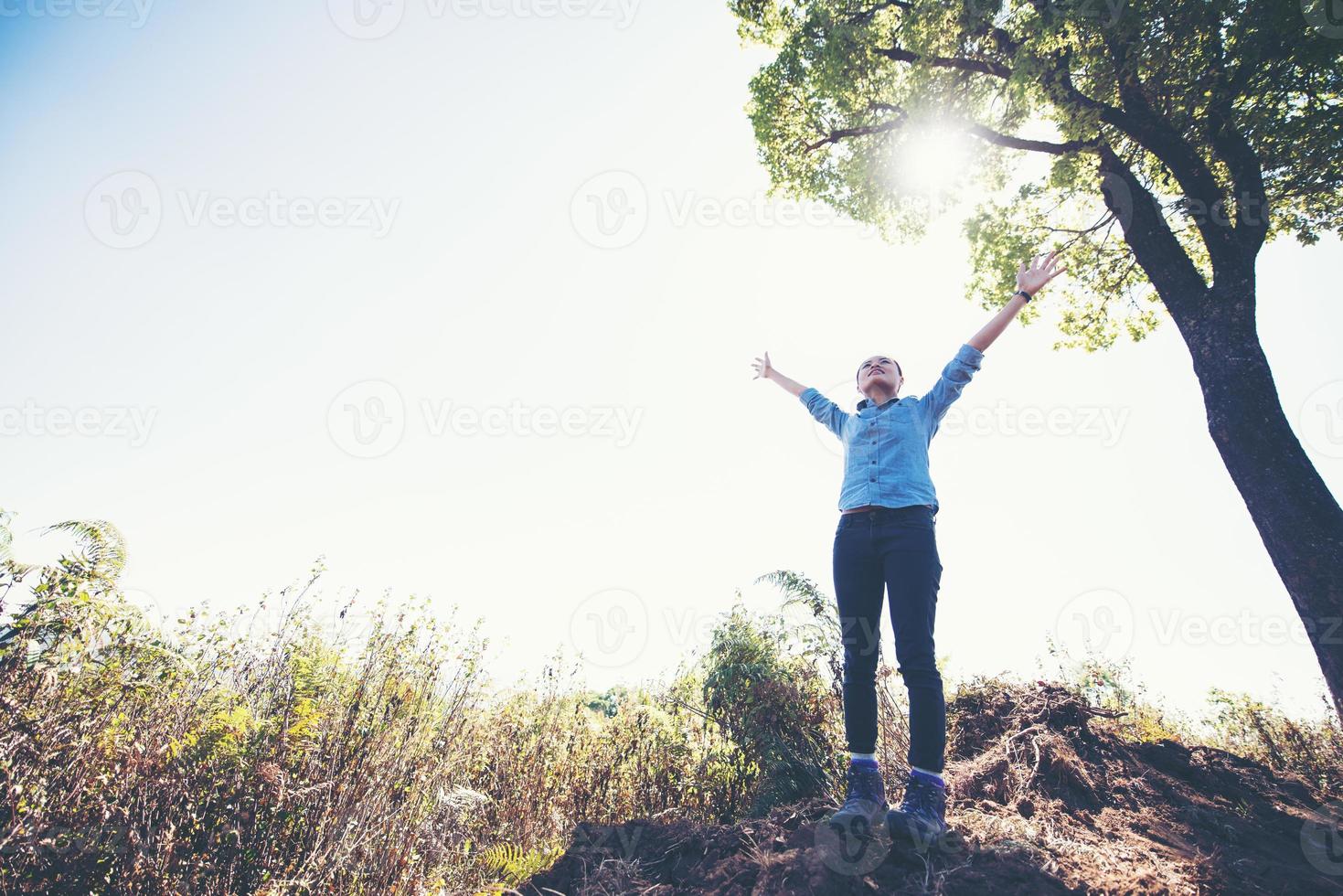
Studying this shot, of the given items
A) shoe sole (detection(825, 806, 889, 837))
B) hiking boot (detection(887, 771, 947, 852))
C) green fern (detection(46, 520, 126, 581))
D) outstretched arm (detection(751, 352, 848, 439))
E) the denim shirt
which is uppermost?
outstretched arm (detection(751, 352, 848, 439))

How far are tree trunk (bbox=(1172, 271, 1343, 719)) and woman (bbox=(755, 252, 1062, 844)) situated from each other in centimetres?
212

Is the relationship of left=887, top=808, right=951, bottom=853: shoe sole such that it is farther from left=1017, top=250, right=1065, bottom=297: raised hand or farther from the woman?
left=1017, top=250, right=1065, bottom=297: raised hand

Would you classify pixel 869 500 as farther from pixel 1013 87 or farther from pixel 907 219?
pixel 907 219

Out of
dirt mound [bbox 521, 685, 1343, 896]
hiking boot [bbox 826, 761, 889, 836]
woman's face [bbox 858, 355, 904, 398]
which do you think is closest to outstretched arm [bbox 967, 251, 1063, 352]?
woman's face [bbox 858, 355, 904, 398]

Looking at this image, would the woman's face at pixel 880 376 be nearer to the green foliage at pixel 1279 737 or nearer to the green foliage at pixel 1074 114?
the green foliage at pixel 1074 114

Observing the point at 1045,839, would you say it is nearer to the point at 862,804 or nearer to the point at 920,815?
the point at 920,815

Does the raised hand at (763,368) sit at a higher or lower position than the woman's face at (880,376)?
higher

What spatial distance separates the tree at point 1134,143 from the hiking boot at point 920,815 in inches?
112

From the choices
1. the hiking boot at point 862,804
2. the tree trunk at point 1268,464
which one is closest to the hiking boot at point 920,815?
the hiking boot at point 862,804

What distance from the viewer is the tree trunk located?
3.30 metres

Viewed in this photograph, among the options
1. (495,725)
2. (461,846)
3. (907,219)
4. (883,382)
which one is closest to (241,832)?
(461,846)

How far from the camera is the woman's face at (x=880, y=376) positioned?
3297mm

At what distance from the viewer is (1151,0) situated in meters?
4.56

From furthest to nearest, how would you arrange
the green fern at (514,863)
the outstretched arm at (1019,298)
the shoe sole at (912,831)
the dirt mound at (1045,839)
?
1. the outstretched arm at (1019,298)
2. the green fern at (514,863)
3. the shoe sole at (912,831)
4. the dirt mound at (1045,839)
